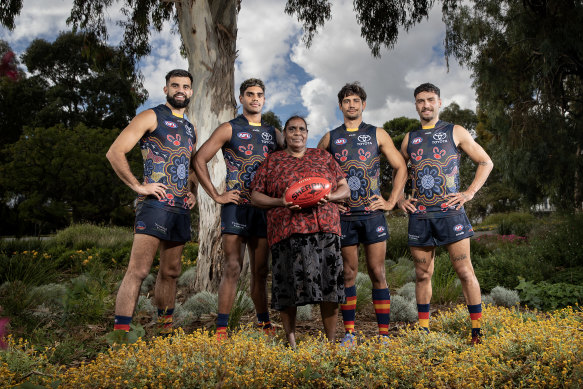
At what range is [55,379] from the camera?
2.79 m

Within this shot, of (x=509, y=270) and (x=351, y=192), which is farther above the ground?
(x=351, y=192)

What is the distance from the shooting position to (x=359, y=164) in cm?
406

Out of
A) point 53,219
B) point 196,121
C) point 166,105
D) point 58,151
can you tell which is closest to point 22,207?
point 53,219

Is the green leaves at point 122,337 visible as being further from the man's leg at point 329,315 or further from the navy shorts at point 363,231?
the navy shorts at point 363,231

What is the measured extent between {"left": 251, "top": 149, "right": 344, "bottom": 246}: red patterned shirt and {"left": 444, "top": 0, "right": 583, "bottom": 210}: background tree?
38.2ft

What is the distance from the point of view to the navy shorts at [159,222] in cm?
372

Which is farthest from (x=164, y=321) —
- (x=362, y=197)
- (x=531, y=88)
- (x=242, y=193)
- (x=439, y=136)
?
(x=531, y=88)

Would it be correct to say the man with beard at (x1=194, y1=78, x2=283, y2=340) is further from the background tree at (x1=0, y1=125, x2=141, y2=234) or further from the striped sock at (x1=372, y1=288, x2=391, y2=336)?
the background tree at (x1=0, y1=125, x2=141, y2=234)

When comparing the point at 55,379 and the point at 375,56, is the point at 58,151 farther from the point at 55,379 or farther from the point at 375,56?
the point at 55,379

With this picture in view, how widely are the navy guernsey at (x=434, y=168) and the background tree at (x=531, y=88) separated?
10633 mm

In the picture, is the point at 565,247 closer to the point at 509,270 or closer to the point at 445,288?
the point at 509,270

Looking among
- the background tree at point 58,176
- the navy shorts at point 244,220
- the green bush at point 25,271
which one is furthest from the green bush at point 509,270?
the background tree at point 58,176

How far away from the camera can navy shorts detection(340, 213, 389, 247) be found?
397cm

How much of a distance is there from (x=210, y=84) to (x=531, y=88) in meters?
13.1
